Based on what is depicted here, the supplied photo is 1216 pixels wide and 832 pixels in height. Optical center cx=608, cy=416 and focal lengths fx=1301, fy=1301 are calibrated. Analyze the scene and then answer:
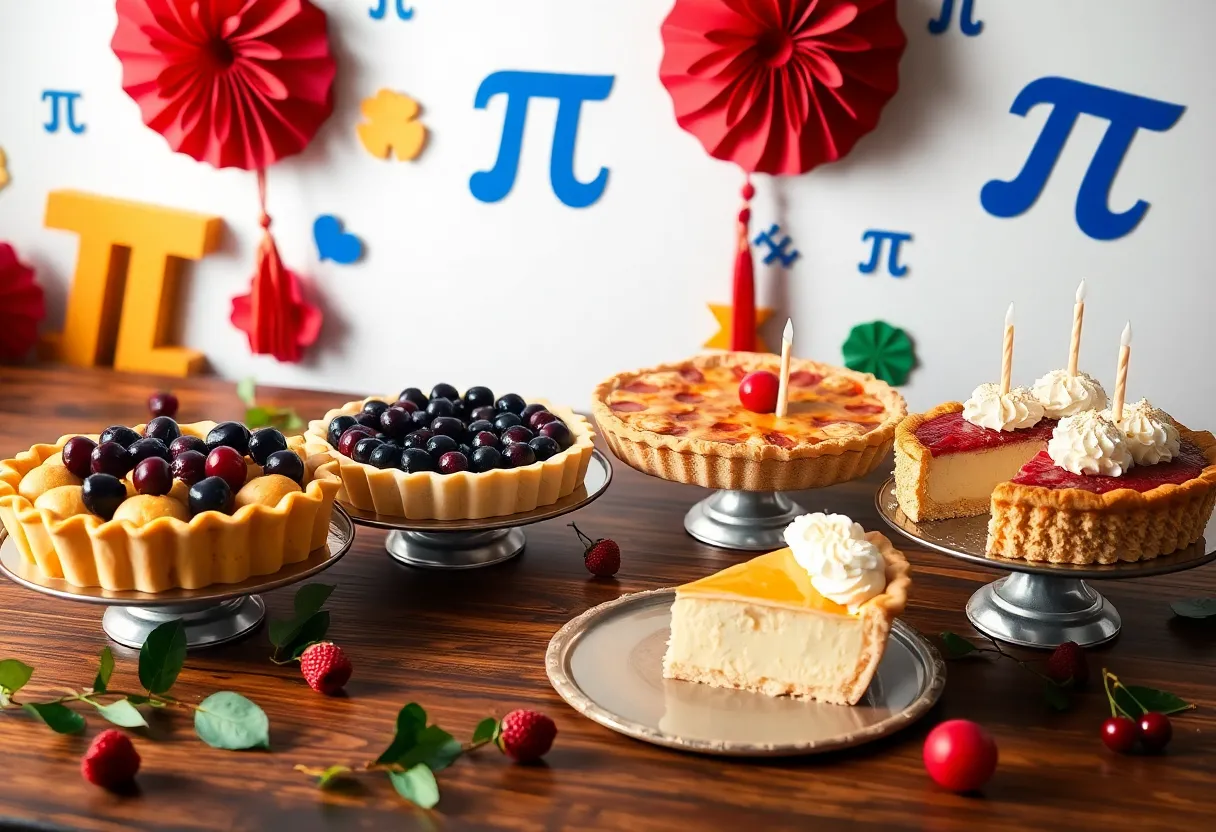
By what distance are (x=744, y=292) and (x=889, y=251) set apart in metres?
0.31

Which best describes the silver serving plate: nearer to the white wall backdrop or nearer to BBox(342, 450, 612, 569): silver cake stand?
BBox(342, 450, 612, 569): silver cake stand

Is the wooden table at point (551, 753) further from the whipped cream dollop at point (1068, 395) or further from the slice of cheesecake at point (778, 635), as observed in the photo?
the whipped cream dollop at point (1068, 395)

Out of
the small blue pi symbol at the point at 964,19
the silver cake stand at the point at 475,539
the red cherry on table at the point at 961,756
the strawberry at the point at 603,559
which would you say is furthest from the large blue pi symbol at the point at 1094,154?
the red cherry on table at the point at 961,756

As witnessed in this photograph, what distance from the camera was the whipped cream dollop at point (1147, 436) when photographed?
5.95ft

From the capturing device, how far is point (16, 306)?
3160mm

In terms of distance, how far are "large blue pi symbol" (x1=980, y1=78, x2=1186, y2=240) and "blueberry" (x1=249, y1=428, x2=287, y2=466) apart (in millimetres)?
1542

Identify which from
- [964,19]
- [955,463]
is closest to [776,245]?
[964,19]

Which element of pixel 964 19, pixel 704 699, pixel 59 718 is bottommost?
pixel 59 718

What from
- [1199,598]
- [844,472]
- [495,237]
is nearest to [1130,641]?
[1199,598]

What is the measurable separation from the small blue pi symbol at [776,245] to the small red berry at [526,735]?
1536 mm

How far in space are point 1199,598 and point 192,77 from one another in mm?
2247

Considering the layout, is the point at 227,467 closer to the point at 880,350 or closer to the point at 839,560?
the point at 839,560

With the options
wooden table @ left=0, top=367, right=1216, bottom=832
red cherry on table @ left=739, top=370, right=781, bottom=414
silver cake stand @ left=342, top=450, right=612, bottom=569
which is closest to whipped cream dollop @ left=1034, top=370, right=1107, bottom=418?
wooden table @ left=0, top=367, right=1216, bottom=832

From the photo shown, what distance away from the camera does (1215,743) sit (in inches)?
60.6
